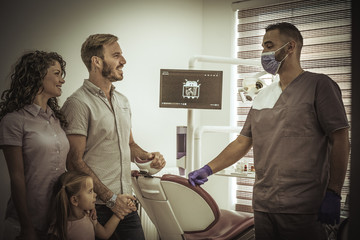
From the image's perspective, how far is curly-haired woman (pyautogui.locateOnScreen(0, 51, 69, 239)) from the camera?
1545 mm

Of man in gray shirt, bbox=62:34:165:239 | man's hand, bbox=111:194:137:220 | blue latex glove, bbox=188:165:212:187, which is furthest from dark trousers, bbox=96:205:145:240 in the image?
blue latex glove, bbox=188:165:212:187

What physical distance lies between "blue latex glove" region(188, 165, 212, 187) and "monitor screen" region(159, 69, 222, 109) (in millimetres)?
559

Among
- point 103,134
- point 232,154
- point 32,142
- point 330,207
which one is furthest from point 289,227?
point 32,142

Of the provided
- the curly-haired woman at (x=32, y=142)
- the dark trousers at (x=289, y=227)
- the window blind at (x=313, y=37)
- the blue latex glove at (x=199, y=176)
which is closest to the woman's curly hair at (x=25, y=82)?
the curly-haired woman at (x=32, y=142)

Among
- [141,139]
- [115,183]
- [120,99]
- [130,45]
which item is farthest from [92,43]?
[141,139]

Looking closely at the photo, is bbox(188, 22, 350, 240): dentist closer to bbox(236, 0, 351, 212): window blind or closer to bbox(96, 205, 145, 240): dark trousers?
bbox(96, 205, 145, 240): dark trousers

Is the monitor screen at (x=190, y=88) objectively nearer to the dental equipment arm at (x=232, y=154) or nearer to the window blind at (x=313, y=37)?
the dental equipment arm at (x=232, y=154)

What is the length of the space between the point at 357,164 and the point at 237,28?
131 inches

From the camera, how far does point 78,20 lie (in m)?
2.24

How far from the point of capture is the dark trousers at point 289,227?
6.01ft

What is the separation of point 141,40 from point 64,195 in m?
1.85

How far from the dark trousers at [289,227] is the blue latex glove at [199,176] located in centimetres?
39

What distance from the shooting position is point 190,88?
102 inches

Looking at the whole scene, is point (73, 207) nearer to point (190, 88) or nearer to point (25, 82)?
point (25, 82)
